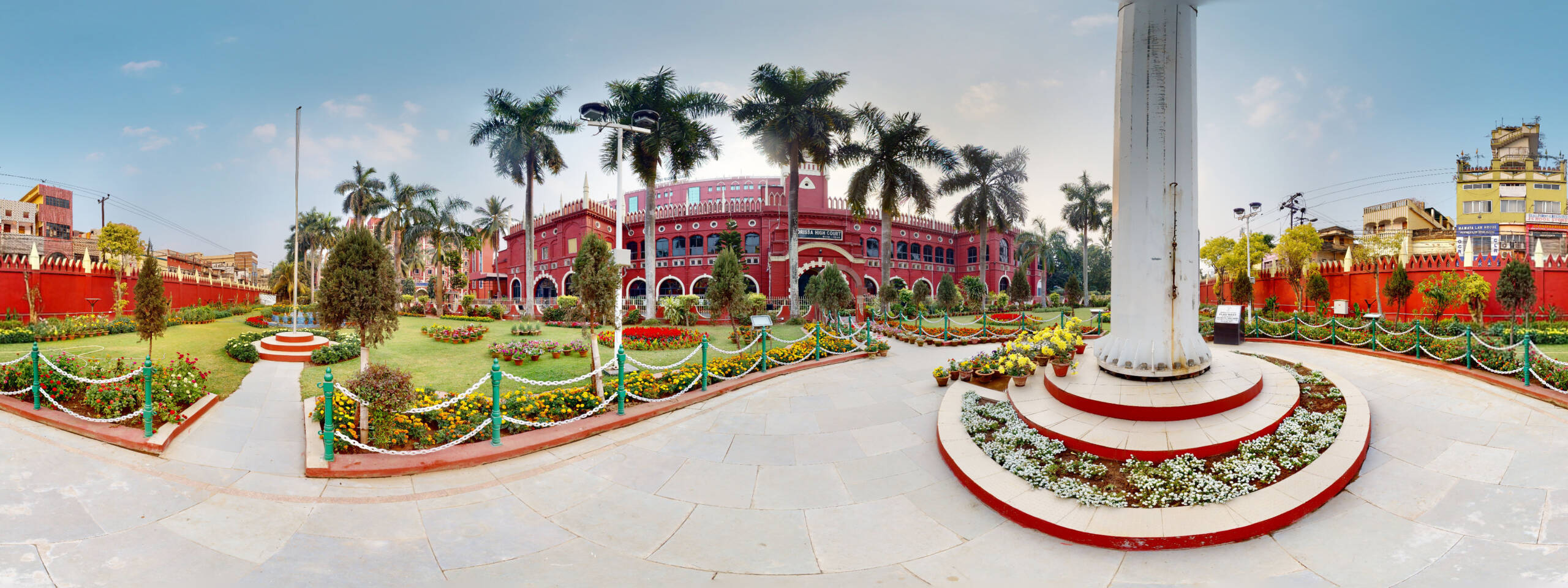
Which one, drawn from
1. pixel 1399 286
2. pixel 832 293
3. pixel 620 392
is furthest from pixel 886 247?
pixel 620 392

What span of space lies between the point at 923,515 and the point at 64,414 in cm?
1107

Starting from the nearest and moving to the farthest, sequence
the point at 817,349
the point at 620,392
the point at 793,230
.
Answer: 1. the point at 620,392
2. the point at 817,349
3. the point at 793,230

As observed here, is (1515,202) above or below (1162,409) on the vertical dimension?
above

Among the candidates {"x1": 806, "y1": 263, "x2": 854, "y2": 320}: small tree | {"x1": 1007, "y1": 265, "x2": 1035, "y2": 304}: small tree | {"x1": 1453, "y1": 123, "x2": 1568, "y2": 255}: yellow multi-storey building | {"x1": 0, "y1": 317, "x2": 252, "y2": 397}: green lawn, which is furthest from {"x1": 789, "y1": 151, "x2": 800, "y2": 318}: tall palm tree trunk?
{"x1": 1453, "y1": 123, "x2": 1568, "y2": 255}: yellow multi-storey building

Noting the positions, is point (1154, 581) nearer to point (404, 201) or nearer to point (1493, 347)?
point (1493, 347)

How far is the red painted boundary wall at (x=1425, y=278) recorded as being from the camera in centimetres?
1947

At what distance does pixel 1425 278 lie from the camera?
68.5 ft

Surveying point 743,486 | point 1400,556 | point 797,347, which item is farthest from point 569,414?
point 1400,556

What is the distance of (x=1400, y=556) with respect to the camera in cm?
431

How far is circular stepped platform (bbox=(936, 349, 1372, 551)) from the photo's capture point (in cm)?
457

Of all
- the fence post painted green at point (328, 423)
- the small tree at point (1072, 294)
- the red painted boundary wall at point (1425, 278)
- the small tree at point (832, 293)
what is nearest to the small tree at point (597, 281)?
the fence post painted green at point (328, 423)

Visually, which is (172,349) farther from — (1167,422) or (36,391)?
(1167,422)

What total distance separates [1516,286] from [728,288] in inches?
771

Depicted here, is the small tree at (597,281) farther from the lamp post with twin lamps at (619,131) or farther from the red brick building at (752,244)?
the red brick building at (752,244)
